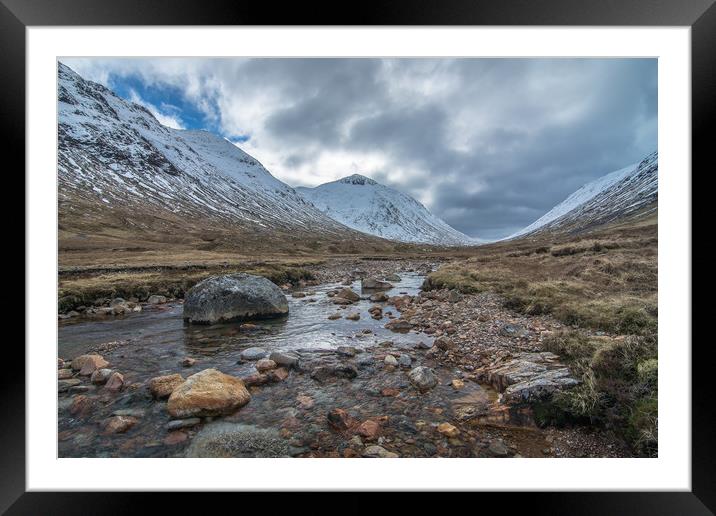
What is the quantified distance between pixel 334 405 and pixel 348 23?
12.4ft

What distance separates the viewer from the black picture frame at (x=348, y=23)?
2217 mm

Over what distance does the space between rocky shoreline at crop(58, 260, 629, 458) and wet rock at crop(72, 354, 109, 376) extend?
20mm

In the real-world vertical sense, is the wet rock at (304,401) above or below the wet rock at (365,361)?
below

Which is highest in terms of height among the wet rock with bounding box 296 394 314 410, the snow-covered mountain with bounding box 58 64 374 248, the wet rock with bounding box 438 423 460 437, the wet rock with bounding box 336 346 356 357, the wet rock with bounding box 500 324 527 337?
the snow-covered mountain with bounding box 58 64 374 248

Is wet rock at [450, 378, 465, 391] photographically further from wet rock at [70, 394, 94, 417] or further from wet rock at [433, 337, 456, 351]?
wet rock at [70, 394, 94, 417]

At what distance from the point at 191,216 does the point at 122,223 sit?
24064 millimetres

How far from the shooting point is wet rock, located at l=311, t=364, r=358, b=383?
159 inches

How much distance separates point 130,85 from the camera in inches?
231

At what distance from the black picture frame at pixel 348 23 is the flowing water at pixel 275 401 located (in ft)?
1.79

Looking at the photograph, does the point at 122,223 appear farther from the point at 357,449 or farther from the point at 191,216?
the point at 357,449

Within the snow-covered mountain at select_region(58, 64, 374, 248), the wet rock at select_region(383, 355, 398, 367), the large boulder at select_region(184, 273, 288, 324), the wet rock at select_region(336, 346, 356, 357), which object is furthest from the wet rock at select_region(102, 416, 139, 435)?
the snow-covered mountain at select_region(58, 64, 374, 248)

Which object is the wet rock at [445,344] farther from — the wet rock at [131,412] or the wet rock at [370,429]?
the wet rock at [131,412]

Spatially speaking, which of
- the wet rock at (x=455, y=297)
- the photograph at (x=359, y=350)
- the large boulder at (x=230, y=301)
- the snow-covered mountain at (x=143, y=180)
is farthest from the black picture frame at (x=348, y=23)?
the snow-covered mountain at (x=143, y=180)
